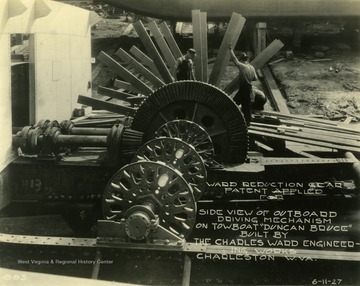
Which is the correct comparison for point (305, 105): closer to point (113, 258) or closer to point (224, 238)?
point (224, 238)

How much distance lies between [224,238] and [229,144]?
139cm

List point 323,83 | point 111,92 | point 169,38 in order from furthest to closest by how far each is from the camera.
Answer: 1. point 323,83
2. point 169,38
3. point 111,92

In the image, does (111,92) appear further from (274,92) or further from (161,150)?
(274,92)

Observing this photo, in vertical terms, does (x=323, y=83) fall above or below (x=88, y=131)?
above

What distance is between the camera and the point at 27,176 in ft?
22.9

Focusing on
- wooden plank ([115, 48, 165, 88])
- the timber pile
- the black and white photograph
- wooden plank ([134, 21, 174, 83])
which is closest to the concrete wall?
the black and white photograph

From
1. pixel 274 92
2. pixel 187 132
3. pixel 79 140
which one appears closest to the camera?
pixel 187 132

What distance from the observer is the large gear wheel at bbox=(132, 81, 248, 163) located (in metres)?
6.37

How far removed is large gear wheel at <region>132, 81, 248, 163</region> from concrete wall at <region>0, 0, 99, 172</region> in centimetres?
199

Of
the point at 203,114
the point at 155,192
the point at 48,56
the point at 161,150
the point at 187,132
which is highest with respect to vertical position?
the point at 48,56

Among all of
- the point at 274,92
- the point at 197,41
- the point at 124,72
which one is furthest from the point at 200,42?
the point at 274,92

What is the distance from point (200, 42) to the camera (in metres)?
7.65

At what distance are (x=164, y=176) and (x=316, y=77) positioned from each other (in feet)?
38.3

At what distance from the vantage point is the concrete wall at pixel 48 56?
686 centimetres
